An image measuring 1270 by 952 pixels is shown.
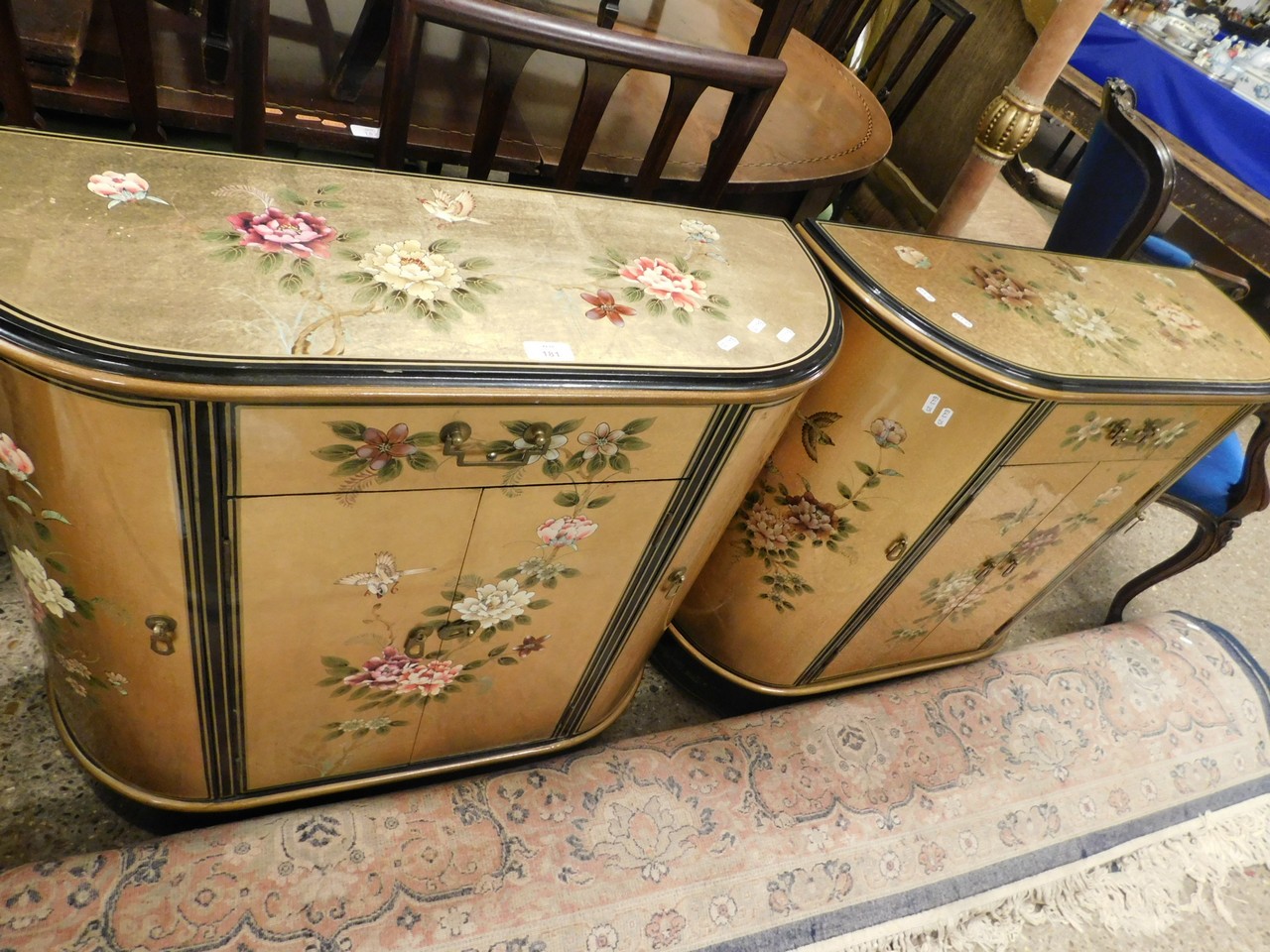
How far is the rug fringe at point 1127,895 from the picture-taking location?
4.15 ft

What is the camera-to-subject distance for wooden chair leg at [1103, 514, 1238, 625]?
167 cm

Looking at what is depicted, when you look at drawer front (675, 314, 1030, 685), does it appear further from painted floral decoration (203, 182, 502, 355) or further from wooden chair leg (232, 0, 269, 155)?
wooden chair leg (232, 0, 269, 155)

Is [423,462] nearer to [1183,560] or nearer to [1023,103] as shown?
[1023,103]

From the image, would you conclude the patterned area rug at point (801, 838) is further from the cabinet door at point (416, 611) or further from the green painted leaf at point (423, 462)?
the green painted leaf at point (423, 462)

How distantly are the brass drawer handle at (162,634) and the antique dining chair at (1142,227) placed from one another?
60.1 inches

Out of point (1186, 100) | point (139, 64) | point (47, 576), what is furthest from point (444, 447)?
point (1186, 100)

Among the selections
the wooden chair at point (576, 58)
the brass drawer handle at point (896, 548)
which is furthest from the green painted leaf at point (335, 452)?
the brass drawer handle at point (896, 548)

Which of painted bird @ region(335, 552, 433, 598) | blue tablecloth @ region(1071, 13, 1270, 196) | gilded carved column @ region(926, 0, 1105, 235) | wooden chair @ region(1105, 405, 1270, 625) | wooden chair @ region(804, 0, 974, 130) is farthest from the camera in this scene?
blue tablecloth @ region(1071, 13, 1270, 196)

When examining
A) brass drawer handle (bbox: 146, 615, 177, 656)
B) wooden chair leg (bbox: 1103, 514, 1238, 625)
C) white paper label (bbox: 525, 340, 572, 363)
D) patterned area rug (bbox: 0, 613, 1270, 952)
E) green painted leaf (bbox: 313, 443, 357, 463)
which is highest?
white paper label (bbox: 525, 340, 572, 363)

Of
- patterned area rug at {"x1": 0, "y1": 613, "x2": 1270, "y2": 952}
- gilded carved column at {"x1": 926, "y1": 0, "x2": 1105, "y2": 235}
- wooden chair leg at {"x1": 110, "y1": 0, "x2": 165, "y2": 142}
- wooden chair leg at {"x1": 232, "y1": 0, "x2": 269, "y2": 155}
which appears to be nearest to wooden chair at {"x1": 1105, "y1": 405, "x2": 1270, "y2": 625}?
patterned area rug at {"x1": 0, "y1": 613, "x2": 1270, "y2": 952}

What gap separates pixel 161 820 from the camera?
1.08 m

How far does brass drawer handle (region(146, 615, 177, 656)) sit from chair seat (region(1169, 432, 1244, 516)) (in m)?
1.71

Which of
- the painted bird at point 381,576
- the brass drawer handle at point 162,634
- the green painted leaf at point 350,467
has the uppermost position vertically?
the green painted leaf at point 350,467

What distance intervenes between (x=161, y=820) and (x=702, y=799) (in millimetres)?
726
